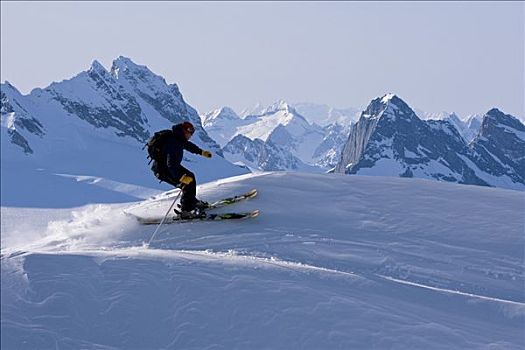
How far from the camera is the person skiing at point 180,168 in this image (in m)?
13.2

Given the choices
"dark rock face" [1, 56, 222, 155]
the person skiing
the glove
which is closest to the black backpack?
the person skiing

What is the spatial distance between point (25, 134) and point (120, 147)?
24.3 meters

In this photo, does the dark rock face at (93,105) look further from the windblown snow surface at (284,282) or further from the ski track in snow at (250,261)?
the ski track in snow at (250,261)

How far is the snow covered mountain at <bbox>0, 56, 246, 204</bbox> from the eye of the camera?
10662 cm

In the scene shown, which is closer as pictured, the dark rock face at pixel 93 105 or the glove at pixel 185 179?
the glove at pixel 185 179

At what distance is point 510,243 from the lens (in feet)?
40.3

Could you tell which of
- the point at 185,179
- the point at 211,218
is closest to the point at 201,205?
the point at 211,218

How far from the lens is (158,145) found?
43.8 feet

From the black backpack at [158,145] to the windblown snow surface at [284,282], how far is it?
1245 millimetres

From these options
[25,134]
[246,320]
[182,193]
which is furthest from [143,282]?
[25,134]

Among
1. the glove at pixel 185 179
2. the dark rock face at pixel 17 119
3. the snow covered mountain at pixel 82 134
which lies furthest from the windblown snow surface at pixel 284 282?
the dark rock face at pixel 17 119

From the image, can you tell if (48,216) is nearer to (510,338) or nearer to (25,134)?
(510,338)

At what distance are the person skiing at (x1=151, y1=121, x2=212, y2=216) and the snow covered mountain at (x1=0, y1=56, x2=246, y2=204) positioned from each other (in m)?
65.5

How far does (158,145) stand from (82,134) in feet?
459
